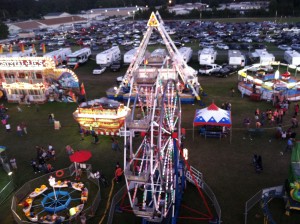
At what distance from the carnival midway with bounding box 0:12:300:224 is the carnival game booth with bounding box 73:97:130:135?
0.09m

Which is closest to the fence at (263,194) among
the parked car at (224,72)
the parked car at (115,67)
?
the parked car at (224,72)

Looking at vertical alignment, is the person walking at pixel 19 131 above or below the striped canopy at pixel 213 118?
below

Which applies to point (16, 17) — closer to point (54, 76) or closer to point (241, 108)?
point (54, 76)

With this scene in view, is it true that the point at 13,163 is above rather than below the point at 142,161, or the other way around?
below

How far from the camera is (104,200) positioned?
1831cm

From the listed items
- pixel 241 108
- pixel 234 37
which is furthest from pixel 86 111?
pixel 234 37

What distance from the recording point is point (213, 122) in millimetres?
23469

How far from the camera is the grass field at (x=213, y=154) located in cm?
1719

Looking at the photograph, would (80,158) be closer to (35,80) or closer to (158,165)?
(158,165)

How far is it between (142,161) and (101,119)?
38.9ft

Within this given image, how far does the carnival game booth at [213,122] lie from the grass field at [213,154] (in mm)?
653

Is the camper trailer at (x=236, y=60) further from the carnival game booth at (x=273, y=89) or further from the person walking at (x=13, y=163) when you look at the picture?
the person walking at (x=13, y=163)

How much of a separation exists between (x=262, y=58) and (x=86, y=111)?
28.7 m

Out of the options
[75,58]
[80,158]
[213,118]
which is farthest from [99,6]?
[80,158]
